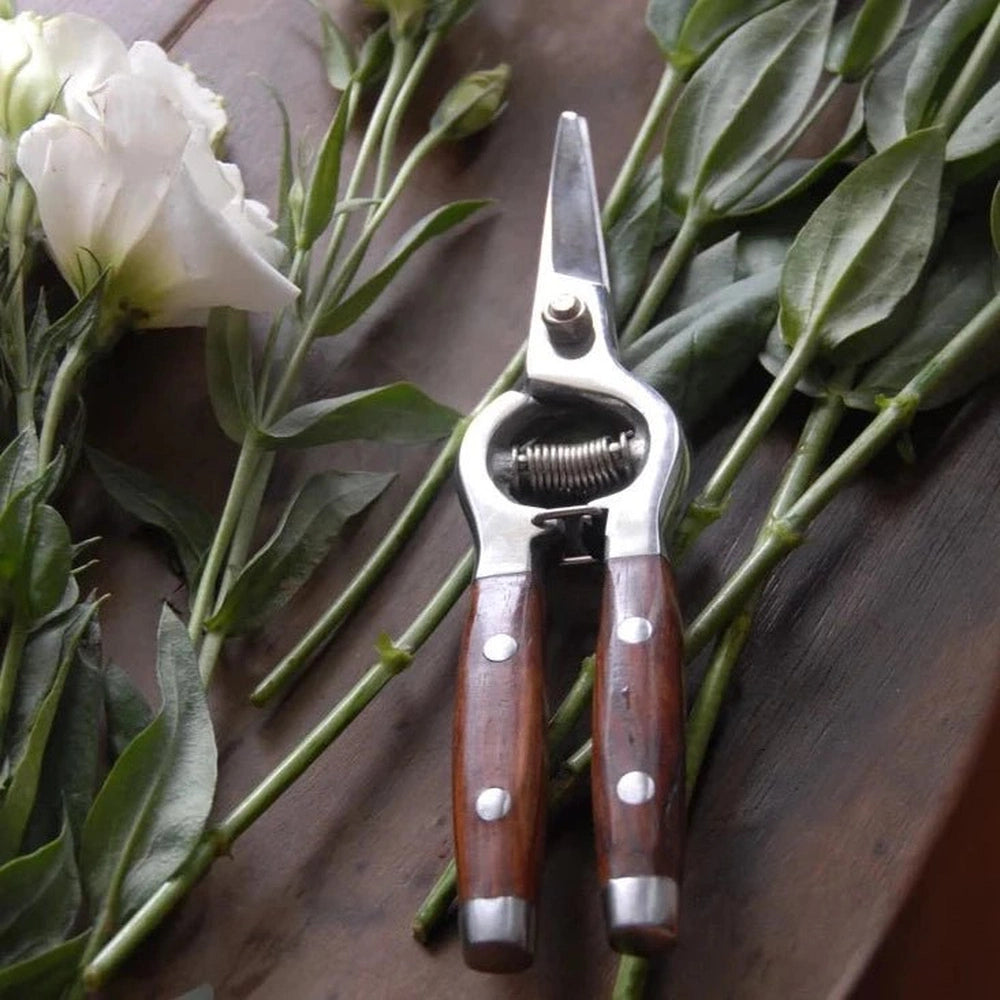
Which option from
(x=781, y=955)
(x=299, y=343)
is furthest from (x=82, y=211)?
(x=781, y=955)

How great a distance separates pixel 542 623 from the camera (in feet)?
1.45

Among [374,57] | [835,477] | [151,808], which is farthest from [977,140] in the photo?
[151,808]

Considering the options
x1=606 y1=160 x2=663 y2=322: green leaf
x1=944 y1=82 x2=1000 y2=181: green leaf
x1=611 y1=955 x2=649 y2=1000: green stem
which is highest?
x1=944 y1=82 x2=1000 y2=181: green leaf

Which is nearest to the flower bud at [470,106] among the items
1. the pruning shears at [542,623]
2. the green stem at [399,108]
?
the green stem at [399,108]

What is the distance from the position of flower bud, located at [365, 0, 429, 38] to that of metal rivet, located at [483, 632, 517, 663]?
0.30m

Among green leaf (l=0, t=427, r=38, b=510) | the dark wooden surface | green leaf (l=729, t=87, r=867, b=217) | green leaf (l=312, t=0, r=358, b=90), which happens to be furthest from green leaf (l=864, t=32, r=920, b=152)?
green leaf (l=0, t=427, r=38, b=510)

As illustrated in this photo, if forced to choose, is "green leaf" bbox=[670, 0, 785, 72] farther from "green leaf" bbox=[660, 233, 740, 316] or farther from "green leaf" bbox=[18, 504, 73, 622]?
"green leaf" bbox=[18, 504, 73, 622]

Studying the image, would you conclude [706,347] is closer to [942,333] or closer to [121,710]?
[942,333]

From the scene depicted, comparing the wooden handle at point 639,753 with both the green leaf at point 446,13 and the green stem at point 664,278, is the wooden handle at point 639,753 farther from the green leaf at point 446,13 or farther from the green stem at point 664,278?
the green leaf at point 446,13

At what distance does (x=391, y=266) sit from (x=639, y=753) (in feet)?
0.75

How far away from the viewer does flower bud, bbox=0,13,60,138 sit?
1.68ft

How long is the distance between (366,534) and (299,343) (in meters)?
0.07

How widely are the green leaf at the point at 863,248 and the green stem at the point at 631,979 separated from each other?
0.69ft

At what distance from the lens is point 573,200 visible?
53 cm
